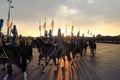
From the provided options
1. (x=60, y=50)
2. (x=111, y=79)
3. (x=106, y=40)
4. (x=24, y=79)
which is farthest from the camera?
(x=106, y=40)

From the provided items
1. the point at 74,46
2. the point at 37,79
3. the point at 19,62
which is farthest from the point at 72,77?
the point at 74,46

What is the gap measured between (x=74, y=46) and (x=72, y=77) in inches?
359

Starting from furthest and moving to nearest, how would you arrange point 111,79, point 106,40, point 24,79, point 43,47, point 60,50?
1. point 106,40
2. point 60,50
3. point 43,47
4. point 111,79
5. point 24,79

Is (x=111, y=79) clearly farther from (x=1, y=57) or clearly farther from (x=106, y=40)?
(x=106, y=40)

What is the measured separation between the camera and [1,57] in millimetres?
11609

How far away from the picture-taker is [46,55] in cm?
1475

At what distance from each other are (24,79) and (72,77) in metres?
2.43

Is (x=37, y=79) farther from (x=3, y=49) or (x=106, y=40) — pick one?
(x=106, y=40)

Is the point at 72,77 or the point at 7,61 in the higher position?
the point at 7,61

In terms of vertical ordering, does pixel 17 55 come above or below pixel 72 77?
above

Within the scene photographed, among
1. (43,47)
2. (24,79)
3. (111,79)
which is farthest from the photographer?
(43,47)

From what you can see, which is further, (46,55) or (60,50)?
(60,50)

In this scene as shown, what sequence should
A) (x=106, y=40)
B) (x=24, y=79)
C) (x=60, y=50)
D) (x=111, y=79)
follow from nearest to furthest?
(x=24, y=79), (x=111, y=79), (x=60, y=50), (x=106, y=40)

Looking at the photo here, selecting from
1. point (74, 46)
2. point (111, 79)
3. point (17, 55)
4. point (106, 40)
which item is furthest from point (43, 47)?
point (106, 40)
